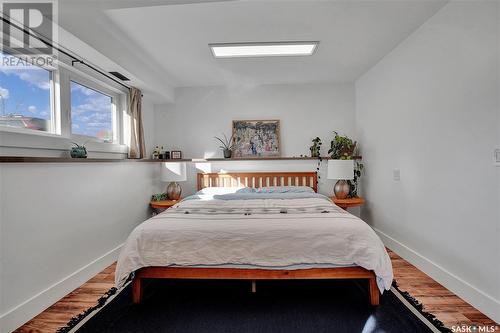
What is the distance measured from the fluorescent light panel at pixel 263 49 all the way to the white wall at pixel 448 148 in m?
1.14

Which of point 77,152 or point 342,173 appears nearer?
point 77,152

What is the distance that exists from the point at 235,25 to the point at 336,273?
2429mm

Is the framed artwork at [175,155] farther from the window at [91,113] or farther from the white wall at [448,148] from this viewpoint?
the white wall at [448,148]

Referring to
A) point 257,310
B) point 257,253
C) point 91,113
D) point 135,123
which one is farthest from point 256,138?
point 257,310

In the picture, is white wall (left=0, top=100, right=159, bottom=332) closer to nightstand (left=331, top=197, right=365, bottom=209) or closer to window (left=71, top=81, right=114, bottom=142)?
window (left=71, top=81, right=114, bottom=142)

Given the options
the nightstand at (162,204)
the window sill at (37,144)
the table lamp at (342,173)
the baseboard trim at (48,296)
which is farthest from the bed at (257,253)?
the table lamp at (342,173)

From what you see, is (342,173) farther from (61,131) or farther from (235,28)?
(61,131)

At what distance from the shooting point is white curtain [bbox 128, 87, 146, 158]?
3.43 metres

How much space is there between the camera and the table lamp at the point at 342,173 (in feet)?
11.6

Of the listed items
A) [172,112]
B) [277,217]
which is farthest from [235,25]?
[172,112]

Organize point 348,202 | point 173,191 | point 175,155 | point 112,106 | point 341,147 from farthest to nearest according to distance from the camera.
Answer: point 175,155
point 341,147
point 173,191
point 348,202
point 112,106

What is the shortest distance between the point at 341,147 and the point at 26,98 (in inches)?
154

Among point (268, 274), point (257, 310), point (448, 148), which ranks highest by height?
point (448, 148)

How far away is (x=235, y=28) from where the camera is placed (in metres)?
2.40
